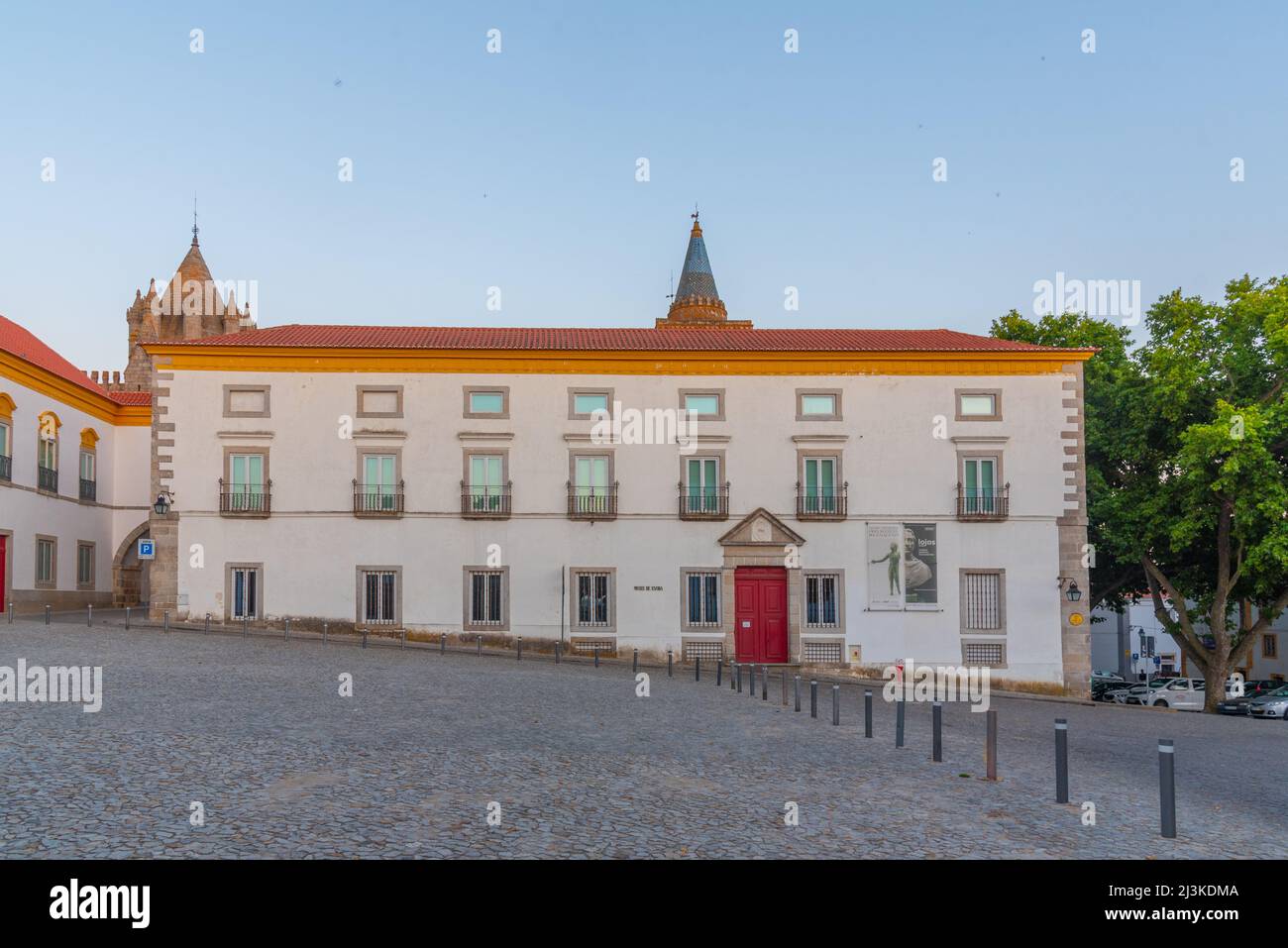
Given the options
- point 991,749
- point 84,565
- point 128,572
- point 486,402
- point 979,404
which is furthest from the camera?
point 128,572

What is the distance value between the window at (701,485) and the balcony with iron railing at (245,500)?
1187 cm

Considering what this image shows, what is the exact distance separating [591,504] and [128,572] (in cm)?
2188

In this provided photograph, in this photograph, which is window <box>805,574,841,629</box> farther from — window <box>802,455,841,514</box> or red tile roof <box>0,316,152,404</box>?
red tile roof <box>0,316,152,404</box>

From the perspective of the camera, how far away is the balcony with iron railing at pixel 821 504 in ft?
96.8

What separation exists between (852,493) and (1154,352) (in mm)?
10692

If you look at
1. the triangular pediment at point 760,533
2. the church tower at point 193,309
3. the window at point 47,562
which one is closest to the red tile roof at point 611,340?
the triangular pediment at point 760,533

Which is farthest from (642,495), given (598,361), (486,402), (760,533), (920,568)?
(920,568)

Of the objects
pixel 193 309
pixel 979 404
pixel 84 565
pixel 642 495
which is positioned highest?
pixel 193 309

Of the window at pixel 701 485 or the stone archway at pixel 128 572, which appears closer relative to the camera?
A: the window at pixel 701 485

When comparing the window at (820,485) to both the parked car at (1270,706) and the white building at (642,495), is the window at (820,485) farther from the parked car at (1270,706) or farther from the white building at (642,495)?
the parked car at (1270,706)

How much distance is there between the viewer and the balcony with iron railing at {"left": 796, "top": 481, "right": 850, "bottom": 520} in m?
29.5

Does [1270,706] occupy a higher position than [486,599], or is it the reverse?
[486,599]

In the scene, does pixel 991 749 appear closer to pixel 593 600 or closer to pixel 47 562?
pixel 593 600

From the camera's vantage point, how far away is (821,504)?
29.6 metres
